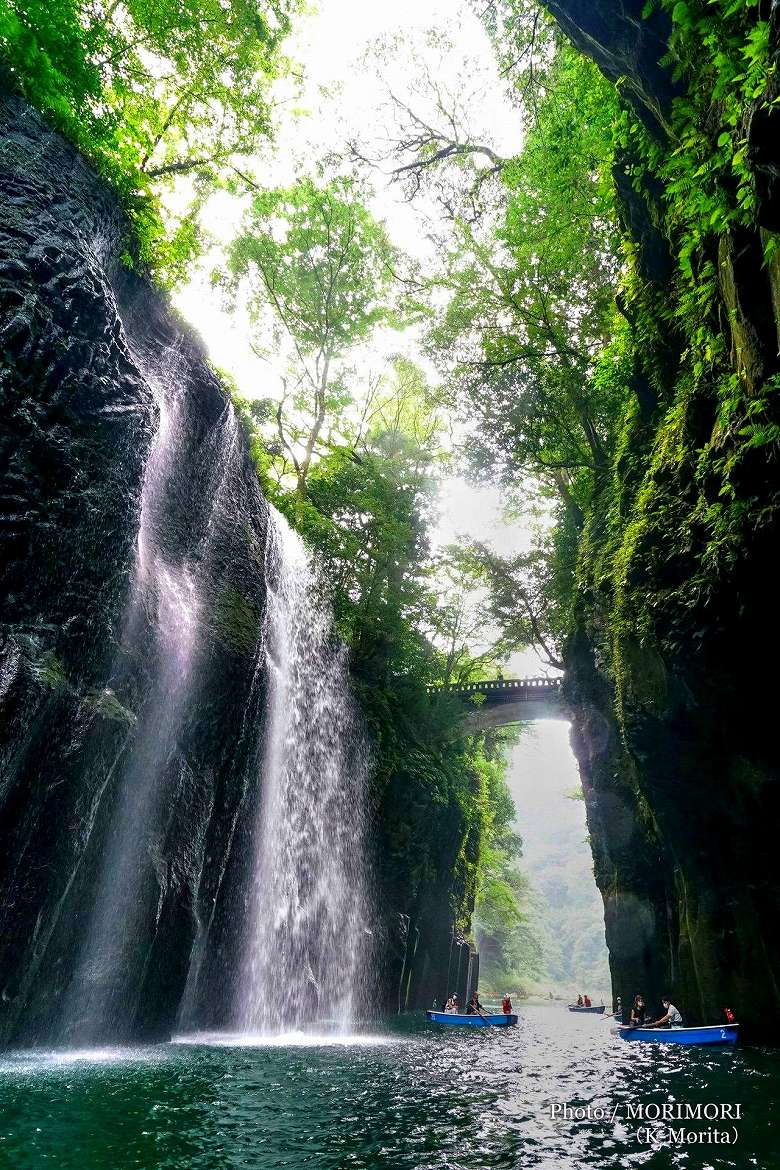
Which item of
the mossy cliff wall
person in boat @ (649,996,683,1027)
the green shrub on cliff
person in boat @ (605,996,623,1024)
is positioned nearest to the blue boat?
person in boat @ (605,996,623,1024)

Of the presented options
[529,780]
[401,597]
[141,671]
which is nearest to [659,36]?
[141,671]

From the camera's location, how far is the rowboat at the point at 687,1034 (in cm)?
1020

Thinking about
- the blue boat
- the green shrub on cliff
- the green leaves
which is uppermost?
the green leaves

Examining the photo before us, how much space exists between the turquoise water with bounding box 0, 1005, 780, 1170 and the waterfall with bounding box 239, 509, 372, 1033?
3.80m

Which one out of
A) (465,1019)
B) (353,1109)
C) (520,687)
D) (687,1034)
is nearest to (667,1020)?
(687,1034)

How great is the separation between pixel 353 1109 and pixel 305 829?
9.71 meters

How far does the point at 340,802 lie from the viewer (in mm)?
17484

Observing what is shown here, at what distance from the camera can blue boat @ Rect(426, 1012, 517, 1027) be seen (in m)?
17.0

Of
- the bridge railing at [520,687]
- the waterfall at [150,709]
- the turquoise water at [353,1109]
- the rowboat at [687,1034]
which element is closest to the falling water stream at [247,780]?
the waterfall at [150,709]

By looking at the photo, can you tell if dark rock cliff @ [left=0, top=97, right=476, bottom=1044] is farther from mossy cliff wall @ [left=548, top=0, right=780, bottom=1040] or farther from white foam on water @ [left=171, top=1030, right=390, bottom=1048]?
A: mossy cliff wall @ [left=548, top=0, right=780, bottom=1040]

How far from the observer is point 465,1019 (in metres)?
17.0

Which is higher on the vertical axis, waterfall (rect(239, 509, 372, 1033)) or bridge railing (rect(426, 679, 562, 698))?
bridge railing (rect(426, 679, 562, 698))

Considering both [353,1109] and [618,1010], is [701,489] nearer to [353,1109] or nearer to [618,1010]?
[353,1109]

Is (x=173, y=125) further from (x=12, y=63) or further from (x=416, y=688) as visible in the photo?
(x=416, y=688)
